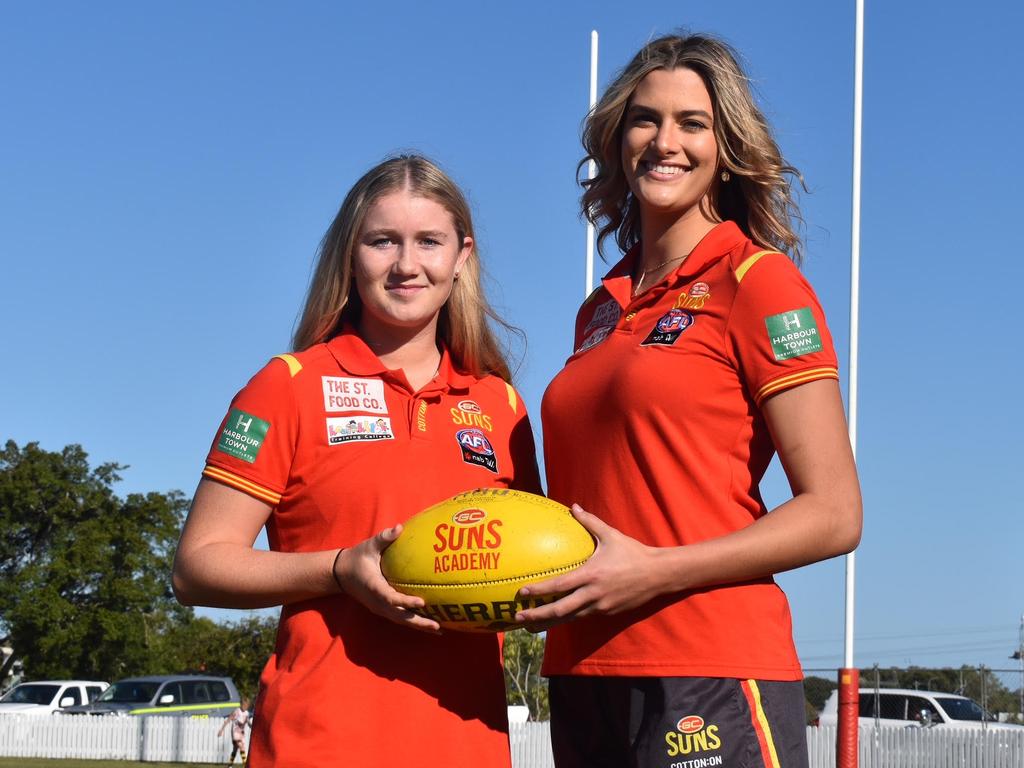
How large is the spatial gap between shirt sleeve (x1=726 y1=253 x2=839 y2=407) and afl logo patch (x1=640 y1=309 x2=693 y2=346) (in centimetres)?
11

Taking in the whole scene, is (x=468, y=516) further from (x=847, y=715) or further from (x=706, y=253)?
(x=847, y=715)

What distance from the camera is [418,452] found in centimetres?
317

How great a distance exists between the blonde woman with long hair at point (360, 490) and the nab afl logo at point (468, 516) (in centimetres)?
14

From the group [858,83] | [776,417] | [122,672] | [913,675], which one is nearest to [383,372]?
[776,417]

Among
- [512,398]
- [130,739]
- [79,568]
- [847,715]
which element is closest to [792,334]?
[512,398]

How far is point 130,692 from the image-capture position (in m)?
27.1

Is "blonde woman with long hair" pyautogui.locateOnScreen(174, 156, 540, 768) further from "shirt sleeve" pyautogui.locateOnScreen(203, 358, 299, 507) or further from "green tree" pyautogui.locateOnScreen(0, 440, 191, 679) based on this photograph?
"green tree" pyautogui.locateOnScreen(0, 440, 191, 679)

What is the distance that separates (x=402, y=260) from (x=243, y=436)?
0.62m

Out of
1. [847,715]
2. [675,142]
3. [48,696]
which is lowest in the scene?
[48,696]

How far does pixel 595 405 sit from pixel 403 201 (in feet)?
2.60

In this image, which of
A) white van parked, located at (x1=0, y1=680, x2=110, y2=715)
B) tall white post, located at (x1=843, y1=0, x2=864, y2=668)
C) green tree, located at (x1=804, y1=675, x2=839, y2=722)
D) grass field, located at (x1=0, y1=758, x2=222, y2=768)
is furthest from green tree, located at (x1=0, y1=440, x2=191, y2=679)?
tall white post, located at (x1=843, y1=0, x2=864, y2=668)

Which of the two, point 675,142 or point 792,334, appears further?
point 675,142

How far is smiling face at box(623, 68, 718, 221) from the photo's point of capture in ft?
10.4

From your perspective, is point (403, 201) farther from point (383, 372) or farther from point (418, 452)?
point (418, 452)
